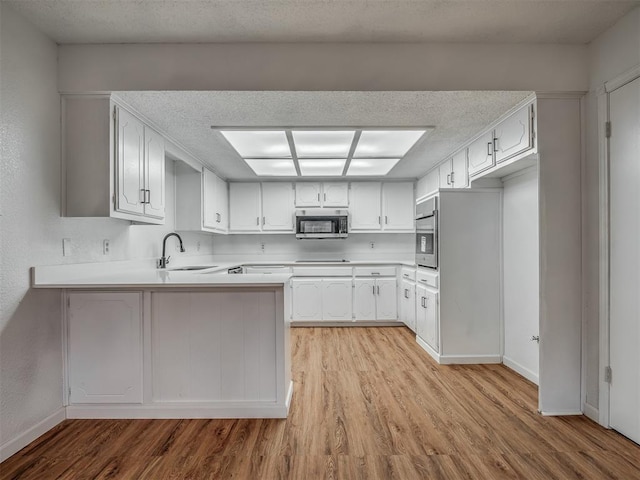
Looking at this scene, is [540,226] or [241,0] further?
[540,226]

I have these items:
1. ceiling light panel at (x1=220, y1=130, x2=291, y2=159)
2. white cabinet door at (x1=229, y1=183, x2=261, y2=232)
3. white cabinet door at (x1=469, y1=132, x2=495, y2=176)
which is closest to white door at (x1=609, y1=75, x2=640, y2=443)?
white cabinet door at (x1=469, y1=132, x2=495, y2=176)

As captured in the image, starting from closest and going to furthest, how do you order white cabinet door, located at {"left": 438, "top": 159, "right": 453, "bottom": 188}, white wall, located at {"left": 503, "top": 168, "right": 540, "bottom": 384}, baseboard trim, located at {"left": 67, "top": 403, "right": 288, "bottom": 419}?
baseboard trim, located at {"left": 67, "top": 403, "right": 288, "bottom": 419}, white wall, located at {"left": 503, "top": 168, "right": 540, "bottom": 384}, white cabinet door, located at {"left": 438, "top": 159, "right": 453, "bottom": 188}

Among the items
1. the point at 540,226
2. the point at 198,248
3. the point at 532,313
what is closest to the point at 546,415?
the point at 532,313

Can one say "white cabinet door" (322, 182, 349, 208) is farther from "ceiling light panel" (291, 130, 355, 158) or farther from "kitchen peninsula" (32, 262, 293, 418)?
"kitchen peninsula" (32, 262, 293, 418)

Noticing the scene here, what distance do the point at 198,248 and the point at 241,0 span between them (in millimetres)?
3553

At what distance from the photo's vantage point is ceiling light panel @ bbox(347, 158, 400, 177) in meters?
4.09

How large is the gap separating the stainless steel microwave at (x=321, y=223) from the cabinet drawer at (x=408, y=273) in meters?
1.04

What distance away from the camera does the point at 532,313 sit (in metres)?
2.99

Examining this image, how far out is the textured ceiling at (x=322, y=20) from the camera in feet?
6.52

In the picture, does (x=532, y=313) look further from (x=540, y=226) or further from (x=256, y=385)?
(x=256, y=385)

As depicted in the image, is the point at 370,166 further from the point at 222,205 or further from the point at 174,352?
the point at 174,352

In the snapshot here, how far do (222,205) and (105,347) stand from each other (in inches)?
115

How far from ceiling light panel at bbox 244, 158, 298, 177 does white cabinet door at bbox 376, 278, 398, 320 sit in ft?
6.35

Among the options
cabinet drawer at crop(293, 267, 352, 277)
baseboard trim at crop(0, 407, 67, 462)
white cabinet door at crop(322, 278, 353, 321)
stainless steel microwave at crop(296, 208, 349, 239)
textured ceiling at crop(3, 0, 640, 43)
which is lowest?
baseboard trim at crop(0, 407, 67, 462)
